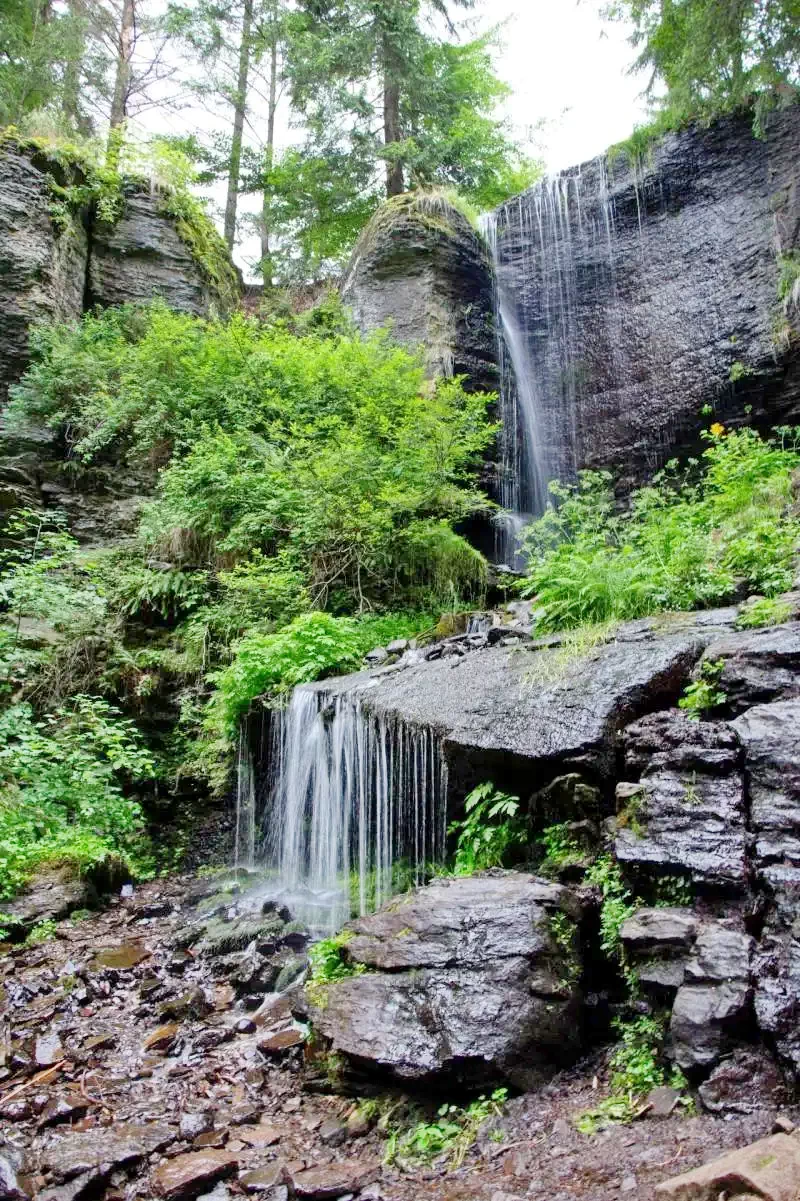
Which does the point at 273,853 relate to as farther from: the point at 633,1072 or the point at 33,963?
the point at 633,1072

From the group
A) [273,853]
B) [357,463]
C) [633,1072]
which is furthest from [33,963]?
[357,463]

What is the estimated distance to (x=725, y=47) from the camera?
8.07 metres

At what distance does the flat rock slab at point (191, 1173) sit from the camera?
298 cm

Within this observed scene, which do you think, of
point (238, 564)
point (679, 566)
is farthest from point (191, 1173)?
point (238, 564)

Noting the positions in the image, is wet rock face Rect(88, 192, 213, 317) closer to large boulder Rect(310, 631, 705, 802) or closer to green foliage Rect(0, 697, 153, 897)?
green foliage Rect(0, 697, 153, 897)

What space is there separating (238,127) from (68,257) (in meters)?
9.88

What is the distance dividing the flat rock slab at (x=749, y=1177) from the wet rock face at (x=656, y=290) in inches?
454

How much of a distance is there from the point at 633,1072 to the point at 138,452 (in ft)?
39.2

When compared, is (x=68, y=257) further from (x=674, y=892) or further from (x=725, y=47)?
(x=674, y=892)

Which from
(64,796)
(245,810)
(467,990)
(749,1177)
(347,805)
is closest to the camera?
(749,1177)

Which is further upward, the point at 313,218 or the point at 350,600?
the point at 313,218

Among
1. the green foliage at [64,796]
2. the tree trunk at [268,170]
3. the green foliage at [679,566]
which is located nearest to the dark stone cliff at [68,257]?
the tree trunk at [268,170]

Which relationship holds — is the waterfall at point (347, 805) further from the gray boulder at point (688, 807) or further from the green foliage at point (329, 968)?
the gray boulder at point (688, 807)

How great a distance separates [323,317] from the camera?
15547mm
